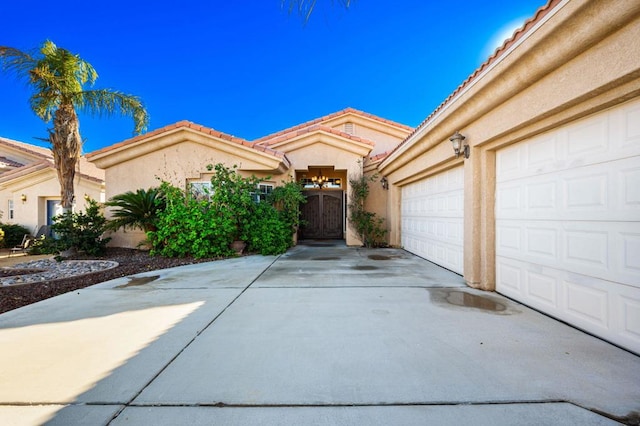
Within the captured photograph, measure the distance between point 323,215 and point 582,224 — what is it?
11.6 metres

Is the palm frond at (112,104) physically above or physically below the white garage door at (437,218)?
above

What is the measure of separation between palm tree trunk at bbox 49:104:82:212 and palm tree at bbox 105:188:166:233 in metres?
1.24

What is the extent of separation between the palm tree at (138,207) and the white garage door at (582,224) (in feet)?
30.4

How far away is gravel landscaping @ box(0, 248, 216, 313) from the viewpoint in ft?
16.0

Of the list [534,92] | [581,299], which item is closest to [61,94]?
[534,92]

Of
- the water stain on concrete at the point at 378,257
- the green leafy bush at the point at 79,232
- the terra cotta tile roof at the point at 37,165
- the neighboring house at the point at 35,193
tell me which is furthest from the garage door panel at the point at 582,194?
the neighboring house at the point at 35,193

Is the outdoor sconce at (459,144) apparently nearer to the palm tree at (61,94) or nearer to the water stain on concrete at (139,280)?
the water stain on concrete at (139,280)

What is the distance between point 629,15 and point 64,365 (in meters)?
5.96

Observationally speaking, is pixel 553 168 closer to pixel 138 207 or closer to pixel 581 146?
pixel 581 146

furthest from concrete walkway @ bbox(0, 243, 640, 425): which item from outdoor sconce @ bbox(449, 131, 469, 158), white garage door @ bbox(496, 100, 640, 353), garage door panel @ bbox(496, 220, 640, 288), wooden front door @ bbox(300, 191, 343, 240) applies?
wooden front door @ bbox(300, 191, 343, 240)

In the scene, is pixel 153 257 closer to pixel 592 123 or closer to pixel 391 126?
pixel 592 123

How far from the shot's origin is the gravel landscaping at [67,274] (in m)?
4.87

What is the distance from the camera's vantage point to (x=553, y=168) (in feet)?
12.4

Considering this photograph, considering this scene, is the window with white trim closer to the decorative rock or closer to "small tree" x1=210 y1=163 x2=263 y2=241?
"small tree" x1=210 y1=163 x2=263 y2=241
